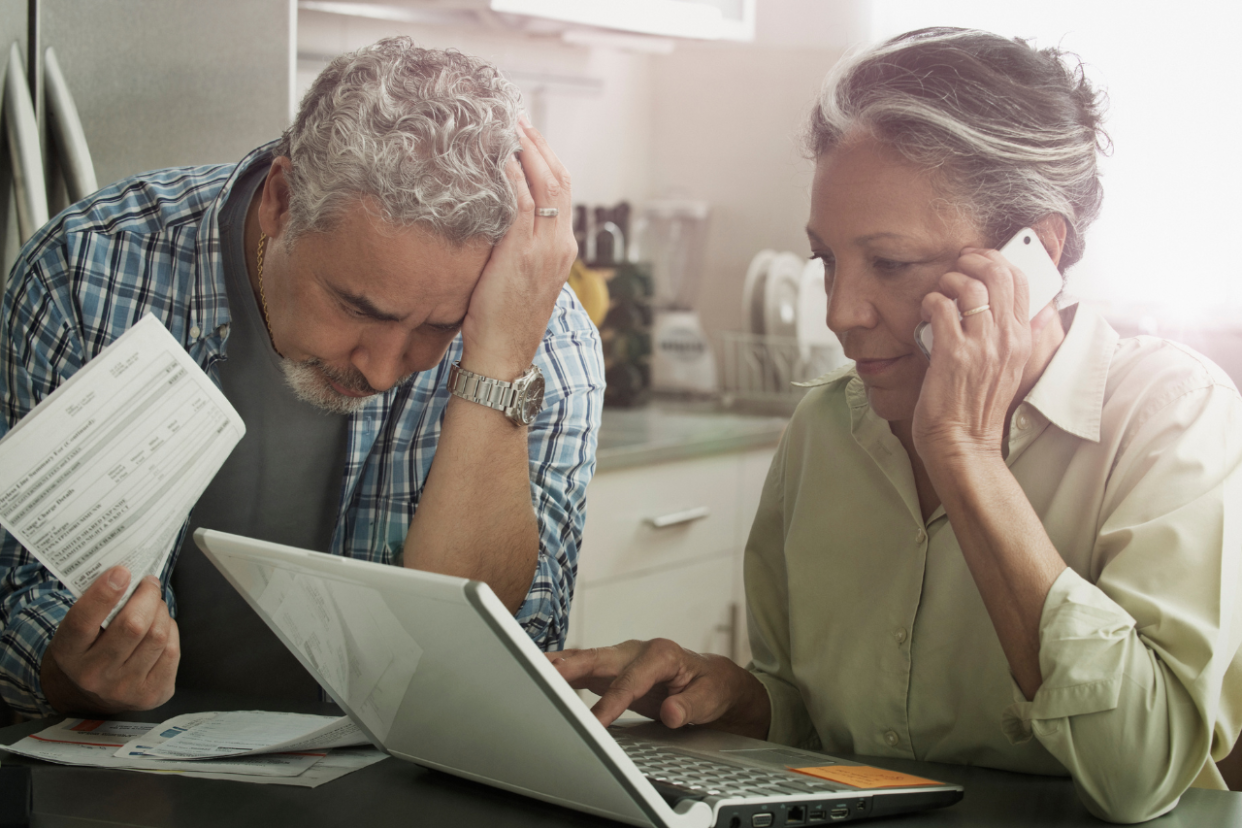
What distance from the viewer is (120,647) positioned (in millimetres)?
842

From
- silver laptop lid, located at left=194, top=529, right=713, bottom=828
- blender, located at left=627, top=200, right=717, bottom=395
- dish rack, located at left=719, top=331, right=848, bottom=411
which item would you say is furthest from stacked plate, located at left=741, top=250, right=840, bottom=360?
silver laptop lid, located at left=194, top=529, right=713, bottom=828

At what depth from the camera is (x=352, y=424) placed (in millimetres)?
1213

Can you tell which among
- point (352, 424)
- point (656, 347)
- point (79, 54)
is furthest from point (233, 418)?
point (656, 347)

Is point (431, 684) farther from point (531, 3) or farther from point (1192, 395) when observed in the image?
point (531, 3)

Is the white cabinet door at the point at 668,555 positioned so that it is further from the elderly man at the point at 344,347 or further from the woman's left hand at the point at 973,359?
the woman's left hand at the point at 973,359

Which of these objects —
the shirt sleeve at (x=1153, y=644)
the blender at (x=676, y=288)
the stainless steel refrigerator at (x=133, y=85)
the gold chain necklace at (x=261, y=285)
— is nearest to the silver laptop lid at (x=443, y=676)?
the shirt sleeve at (x=1153, y=644)

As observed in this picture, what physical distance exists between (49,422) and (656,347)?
7.44 ft

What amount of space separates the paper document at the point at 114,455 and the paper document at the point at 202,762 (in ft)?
0.35

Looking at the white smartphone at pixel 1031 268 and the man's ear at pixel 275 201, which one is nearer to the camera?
the white smartphone at pixel 1031 268

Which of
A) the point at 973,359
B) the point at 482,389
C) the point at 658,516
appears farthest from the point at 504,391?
the point at 658,516

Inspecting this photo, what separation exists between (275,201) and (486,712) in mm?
668

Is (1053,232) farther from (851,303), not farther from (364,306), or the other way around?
(364,306)

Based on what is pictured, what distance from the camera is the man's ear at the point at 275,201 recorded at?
3.63 ft

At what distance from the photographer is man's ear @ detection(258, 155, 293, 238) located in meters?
1.11
